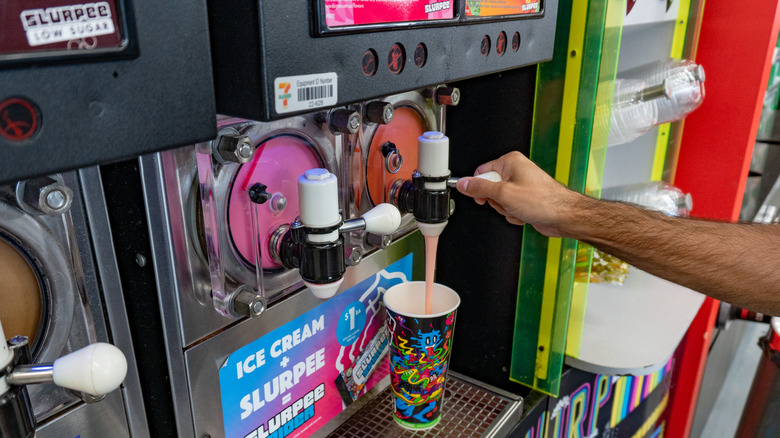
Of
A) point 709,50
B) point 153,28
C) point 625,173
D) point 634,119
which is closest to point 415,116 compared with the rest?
point 153,28

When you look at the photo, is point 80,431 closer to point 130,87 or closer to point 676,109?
point 130,87

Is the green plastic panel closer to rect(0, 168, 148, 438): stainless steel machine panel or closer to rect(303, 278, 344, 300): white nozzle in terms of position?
rect(303, 278, 344, 300): white nozzle

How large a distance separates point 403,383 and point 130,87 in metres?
0.73

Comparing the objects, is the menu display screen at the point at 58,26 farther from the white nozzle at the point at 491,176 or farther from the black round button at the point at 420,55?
the white nozzle at the point at 491,176

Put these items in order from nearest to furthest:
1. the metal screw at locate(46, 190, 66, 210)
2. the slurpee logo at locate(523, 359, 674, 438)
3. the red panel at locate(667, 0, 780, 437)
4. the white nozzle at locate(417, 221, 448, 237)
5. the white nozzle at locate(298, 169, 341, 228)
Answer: the metal screw at locate(46, 190, 66, 210) → the white nozzle at locate(298, 169, 341, 228) → the white nozzle at locate(417, 221, 448, 237) → the slurpee logo at locate(523, 359, 674, 438) → the red panel at locate(667, 0, 780, 437)

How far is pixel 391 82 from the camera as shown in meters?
0.63

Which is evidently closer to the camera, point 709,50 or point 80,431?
point 80,431

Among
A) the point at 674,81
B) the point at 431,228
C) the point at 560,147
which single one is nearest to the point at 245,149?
the point at 431,228

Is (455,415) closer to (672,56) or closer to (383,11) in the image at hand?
(383,11)

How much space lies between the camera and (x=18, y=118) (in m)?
0.38

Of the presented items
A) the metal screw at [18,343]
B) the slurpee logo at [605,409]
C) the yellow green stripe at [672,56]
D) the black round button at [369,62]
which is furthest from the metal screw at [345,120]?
the yellow green stripe at [672,56]

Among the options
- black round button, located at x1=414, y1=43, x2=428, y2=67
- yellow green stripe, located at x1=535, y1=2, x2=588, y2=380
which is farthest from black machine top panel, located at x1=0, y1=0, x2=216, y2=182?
yellow green stripe, located at x1=535, y1=2, x2=588, y2=380

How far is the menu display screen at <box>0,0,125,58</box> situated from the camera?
37 centimetres

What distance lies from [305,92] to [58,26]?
0.21 metres
